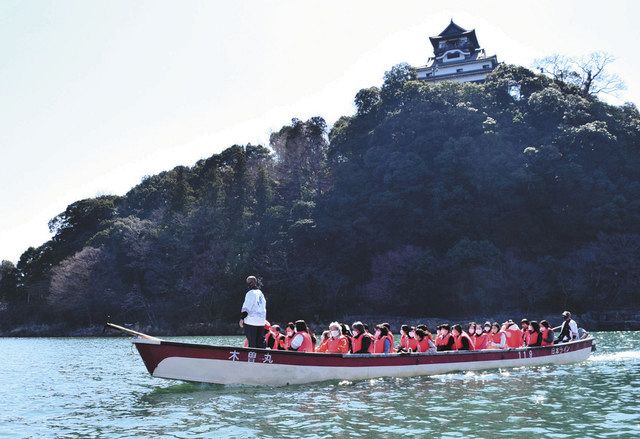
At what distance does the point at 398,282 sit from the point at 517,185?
12145 millimetres

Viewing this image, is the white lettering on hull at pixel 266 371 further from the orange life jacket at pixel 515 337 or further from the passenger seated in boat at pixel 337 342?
the orange life jacket at pixel 515 337

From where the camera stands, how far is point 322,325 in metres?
49.6

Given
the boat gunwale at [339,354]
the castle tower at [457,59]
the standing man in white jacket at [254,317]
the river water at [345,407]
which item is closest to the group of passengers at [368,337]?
the standing man in white jacket at [254,317]

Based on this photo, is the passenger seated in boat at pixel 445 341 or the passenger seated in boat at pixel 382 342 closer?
the passenger seated in boat at pixel 382 342

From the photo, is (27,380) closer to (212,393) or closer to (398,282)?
(212,393)

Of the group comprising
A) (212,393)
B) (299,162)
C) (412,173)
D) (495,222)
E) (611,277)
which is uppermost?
(299,162)

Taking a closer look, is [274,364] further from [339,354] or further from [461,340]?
[461,340]

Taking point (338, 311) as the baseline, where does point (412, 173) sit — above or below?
above

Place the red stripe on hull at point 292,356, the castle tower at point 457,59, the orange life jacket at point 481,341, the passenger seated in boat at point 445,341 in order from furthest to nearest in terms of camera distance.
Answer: the castle tower at point 457,59 → the orange life jacket at point 481,341 → the passenger seated in boat at point 445,341 → the red stripe on hull at point 292,356

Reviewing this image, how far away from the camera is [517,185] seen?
49.9 m

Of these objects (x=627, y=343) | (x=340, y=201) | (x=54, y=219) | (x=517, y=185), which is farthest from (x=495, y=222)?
(x=54, y=219)

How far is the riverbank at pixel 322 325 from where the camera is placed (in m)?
43.5

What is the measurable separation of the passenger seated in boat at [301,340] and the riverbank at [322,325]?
21098 mm

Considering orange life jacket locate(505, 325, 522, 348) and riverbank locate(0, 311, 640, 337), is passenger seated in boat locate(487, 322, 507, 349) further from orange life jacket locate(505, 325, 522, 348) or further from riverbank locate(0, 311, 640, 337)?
riverbank locate(0, 311, 640, 337)
